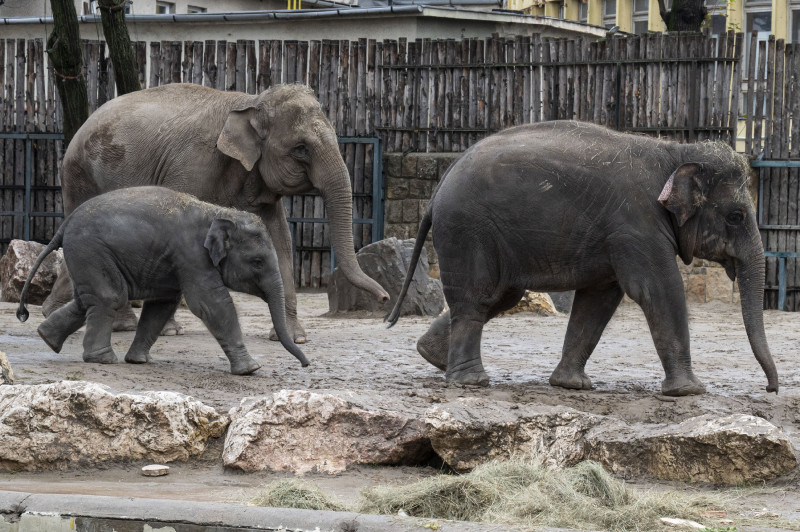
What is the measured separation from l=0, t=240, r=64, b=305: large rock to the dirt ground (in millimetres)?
1466

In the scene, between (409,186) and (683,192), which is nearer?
(683,192)

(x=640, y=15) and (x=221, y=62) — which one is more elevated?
(x=640, y=15)

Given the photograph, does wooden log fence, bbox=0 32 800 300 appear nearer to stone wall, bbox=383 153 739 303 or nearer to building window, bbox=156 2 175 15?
stone wall, bbox=383 153 739 303

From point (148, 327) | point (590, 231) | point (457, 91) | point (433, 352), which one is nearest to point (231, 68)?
point (457, 91)

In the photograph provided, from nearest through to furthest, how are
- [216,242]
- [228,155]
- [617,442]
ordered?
1. [617,442]
2. [216,242]
3. [228,155]

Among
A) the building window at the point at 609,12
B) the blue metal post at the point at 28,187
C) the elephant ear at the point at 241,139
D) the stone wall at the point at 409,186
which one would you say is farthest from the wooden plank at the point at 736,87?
the building window at the point at 609,12

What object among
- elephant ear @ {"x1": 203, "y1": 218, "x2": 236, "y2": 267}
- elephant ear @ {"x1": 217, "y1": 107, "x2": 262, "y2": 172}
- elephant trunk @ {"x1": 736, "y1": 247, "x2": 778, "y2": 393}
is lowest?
elephant trunk @ {"x1": 736, "y1": 247, "x2": 778, "y2": 393}

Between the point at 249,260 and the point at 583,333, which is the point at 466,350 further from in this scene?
the point at 249,260

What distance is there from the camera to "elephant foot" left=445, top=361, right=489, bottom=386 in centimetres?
798

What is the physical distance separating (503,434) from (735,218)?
2.35 m

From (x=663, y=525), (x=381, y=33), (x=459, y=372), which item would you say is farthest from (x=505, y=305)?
(x=381, y=33)

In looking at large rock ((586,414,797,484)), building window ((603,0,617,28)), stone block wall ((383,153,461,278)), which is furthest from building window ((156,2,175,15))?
large rock ((586,414,797,484))

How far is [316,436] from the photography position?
627cm

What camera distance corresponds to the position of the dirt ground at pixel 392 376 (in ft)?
19.6
